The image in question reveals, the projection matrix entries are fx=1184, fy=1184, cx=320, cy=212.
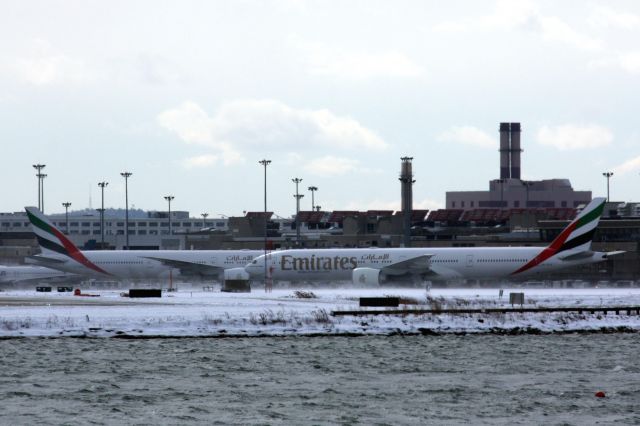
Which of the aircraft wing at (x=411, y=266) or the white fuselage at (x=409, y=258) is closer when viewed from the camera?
the white fuselage at (x=409, y=258)

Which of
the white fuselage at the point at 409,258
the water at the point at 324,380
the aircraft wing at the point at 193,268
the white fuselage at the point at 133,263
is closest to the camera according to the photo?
the water at the point at 324,380

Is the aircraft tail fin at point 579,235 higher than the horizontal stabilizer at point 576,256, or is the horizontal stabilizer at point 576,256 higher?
the aircraft tail fin at point 579,235

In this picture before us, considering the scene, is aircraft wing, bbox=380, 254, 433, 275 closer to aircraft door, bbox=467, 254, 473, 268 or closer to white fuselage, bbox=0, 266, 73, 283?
aircraft door, bbox=467, 254, 473, 268

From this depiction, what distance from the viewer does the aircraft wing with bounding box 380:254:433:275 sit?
101562mm

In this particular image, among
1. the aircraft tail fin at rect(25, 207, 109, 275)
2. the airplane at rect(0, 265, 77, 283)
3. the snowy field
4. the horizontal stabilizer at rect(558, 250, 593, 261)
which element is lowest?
the snowy field

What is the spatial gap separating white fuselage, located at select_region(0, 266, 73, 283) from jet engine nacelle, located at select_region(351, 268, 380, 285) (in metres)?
34.0

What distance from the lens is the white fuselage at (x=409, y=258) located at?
100 meters

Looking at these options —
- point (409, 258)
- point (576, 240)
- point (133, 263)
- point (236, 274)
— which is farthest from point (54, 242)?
point (576, 240)

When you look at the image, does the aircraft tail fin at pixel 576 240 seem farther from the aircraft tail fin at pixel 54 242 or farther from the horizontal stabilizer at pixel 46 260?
the horizontal stabilizer at pixel 46 260

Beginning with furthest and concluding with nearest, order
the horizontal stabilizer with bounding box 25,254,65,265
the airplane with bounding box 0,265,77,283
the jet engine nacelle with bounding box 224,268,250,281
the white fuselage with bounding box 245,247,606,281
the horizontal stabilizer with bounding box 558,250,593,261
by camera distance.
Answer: the airplane with bounding box 0,265,77,283 < the horizontal stabilizer with bounding box 25,254,65,265 < the jet engine nacelle with bounding box 224,268,250,281 < the white fuselage with bounding box 245,247,606,281 < the horizontal stabilizer with bounding box 558,250,593,261

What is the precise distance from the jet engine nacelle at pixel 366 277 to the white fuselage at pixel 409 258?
8.37ft

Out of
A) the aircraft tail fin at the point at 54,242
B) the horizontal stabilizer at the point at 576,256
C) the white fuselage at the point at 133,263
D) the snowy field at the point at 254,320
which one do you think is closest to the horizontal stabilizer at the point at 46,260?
the white fuselage at the point at 133,263

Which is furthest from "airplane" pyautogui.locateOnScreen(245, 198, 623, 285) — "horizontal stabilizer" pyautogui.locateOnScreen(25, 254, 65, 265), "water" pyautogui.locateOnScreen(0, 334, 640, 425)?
"water" pyautogui.locateOnScreen(0, 334, 640, 425)

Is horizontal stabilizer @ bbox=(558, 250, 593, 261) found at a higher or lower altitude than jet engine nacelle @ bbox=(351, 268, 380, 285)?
higher
